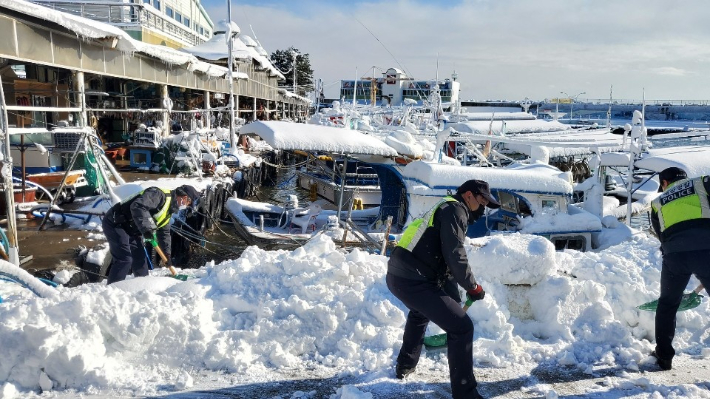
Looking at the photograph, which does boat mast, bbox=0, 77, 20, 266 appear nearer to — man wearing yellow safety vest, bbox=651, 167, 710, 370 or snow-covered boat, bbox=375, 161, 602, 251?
snow-covered boat, bbox=375, 161, 602, 251

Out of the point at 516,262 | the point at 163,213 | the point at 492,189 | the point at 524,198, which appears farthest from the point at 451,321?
the point at 524,198

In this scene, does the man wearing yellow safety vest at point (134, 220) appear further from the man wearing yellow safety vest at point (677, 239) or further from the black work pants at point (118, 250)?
the man wearing yellow safety vest at point (677, 239)

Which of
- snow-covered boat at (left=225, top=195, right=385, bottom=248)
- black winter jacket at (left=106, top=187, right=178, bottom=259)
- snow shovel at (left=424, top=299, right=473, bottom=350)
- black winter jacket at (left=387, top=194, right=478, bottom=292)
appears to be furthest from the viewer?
snow-covered boat at (left=225, top=195, right=385, bottom=248)

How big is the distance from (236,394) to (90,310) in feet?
4.95

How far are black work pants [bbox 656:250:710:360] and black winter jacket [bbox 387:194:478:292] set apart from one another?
1939 millimetres

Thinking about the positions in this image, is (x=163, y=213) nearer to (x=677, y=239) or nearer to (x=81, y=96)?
(x=677, y=239)

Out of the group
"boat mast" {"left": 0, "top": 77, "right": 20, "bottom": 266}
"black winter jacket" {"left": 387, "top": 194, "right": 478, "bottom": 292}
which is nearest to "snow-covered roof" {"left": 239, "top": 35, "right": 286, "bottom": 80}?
"boat mast" {"left": 0, "top": 77, "right": 20, "bottom": 266}

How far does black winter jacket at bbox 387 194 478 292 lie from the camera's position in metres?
3.88

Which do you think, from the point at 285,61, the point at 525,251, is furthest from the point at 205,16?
the point at 525,251

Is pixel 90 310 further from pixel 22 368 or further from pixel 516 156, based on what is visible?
pixel 516 156

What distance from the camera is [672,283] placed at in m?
4.64

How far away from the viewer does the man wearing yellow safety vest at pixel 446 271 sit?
390 cm

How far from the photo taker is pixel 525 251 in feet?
19.0

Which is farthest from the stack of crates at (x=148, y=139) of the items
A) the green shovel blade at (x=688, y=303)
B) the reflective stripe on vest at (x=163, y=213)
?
the green shovel blade at (x=688, y=303)
